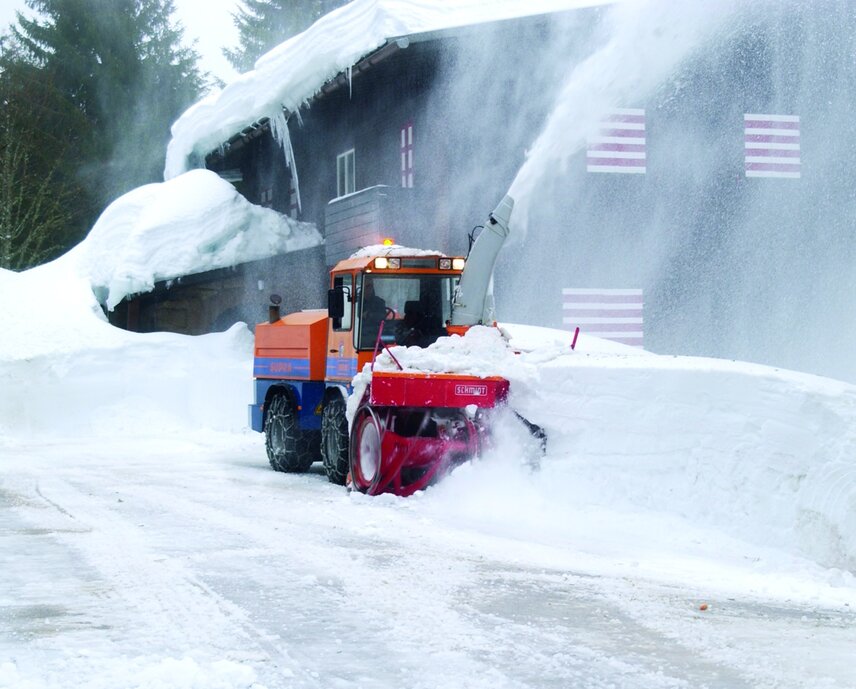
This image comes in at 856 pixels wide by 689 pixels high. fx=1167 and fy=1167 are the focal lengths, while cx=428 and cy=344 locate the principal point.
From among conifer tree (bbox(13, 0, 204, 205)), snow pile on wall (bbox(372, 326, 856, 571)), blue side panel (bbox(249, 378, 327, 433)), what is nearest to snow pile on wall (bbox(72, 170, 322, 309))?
blue side panel (bbox(249, 378, 327, 433))

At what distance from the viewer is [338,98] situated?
2334 centimetres

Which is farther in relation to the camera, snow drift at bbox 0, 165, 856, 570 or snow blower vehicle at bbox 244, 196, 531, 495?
snow blower vehicle at bbox 244, 196, 531, 495

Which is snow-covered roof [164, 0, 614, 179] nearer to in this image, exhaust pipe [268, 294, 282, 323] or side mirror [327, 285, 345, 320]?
exhaust pipe [268, 294, 282, 323]

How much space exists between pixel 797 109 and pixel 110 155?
31074 mm

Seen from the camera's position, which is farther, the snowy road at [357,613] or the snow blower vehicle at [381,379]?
the snow blower vehicle at [381,379]

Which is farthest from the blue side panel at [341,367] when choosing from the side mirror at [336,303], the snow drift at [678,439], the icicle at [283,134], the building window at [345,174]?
the icicle at [283,134]

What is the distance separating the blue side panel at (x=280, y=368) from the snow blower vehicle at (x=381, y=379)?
1 centimetres

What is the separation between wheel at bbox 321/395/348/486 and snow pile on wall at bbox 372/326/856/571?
124 cm

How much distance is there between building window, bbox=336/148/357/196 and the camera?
923 inches

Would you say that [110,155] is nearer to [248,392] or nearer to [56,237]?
[56,237]

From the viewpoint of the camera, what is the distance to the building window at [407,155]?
66.2ft

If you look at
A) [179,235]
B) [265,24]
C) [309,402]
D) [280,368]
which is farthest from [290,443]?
[265,24]

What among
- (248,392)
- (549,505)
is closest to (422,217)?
(248,392)

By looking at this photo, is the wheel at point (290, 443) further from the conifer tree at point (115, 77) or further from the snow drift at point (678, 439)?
the conifer tree at point (115, 77)
